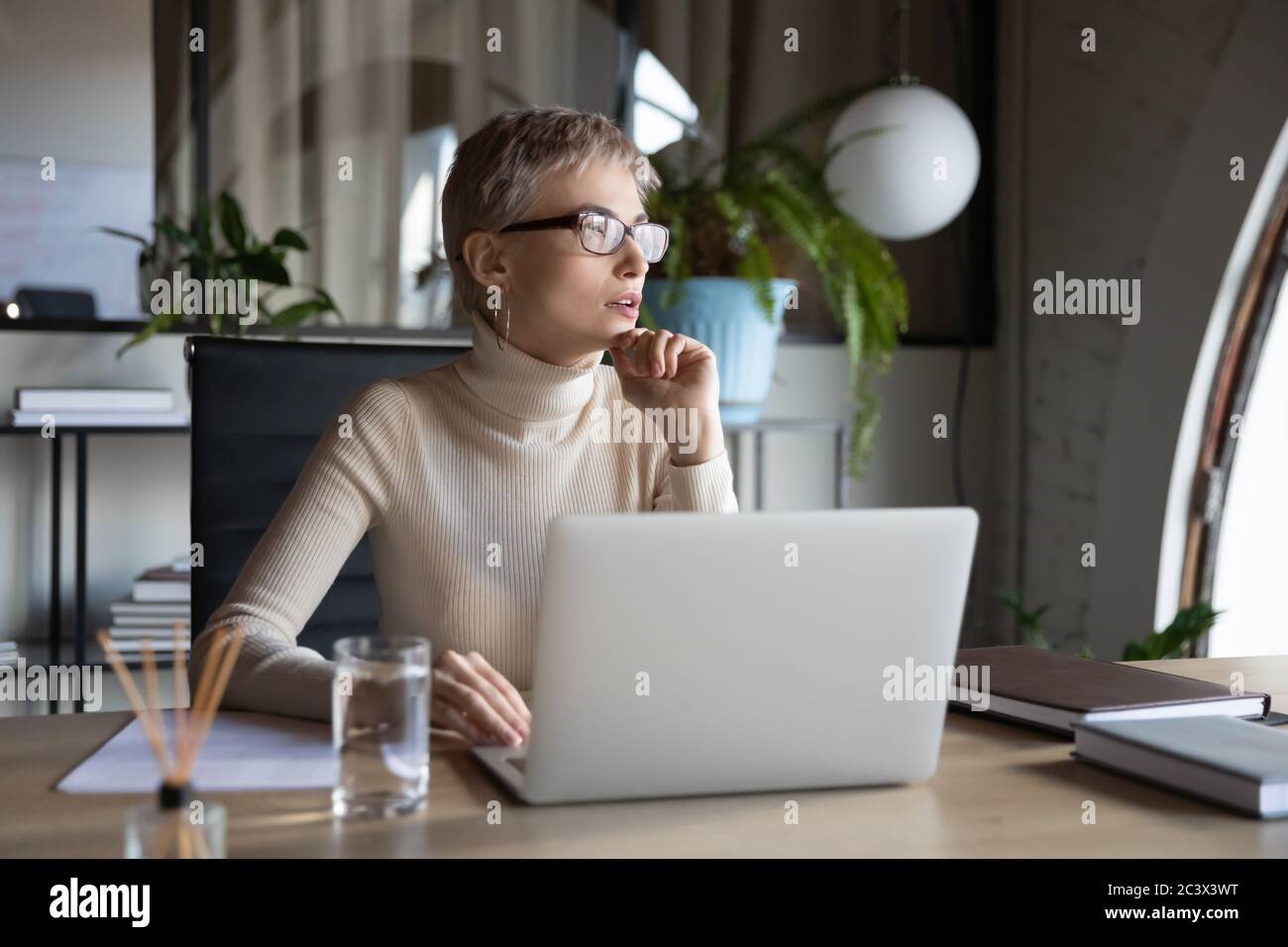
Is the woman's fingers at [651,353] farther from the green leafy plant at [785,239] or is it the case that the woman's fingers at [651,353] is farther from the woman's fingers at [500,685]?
the green leafy plant at [785,239]

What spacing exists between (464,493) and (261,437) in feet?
0.99

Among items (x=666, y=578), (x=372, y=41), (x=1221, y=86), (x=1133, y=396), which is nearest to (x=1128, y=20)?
(x=1221, y=86)

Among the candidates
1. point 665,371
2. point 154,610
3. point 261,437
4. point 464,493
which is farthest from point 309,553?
point 154,610

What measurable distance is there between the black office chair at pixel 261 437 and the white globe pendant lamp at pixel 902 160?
1351mm

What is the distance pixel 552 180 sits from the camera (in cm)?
150

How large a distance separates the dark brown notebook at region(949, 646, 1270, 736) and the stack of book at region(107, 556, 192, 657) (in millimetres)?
1793

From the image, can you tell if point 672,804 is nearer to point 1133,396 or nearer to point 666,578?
point 666,578

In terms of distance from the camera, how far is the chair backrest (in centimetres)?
290
